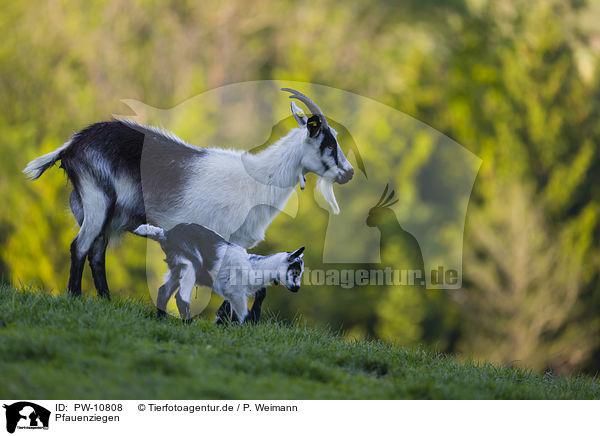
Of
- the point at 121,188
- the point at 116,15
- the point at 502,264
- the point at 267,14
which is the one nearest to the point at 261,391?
the point at 121,188

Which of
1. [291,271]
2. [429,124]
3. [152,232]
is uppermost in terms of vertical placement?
[429,124]

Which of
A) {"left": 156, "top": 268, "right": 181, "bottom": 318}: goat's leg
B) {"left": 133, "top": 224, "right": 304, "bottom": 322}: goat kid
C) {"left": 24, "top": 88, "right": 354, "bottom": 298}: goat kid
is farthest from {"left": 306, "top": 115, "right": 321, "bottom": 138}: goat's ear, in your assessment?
{"left": 156, "top": 268, "right": 181, "bottom": 318}: goat's leg

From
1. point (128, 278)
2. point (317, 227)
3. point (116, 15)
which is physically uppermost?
point (116, 15)

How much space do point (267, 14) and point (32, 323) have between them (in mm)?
24151

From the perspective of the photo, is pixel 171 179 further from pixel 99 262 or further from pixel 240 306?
pixel 240 306

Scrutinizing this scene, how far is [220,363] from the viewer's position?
4.88 m

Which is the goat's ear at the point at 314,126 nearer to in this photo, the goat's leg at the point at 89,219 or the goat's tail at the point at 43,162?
the goat's leg at the point at 89,219

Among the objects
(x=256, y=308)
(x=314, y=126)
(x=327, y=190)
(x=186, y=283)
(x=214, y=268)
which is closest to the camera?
(x=186, y=283)

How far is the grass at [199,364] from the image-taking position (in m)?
4.30

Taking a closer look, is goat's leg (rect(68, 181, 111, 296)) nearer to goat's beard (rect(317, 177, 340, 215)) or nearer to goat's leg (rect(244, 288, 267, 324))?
goat's leg (rect(244, 288, 267, 324))

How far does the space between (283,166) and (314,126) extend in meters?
0.50

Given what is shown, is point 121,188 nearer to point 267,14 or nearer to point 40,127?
point 40,127

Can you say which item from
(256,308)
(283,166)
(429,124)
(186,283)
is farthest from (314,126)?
(429,124)
